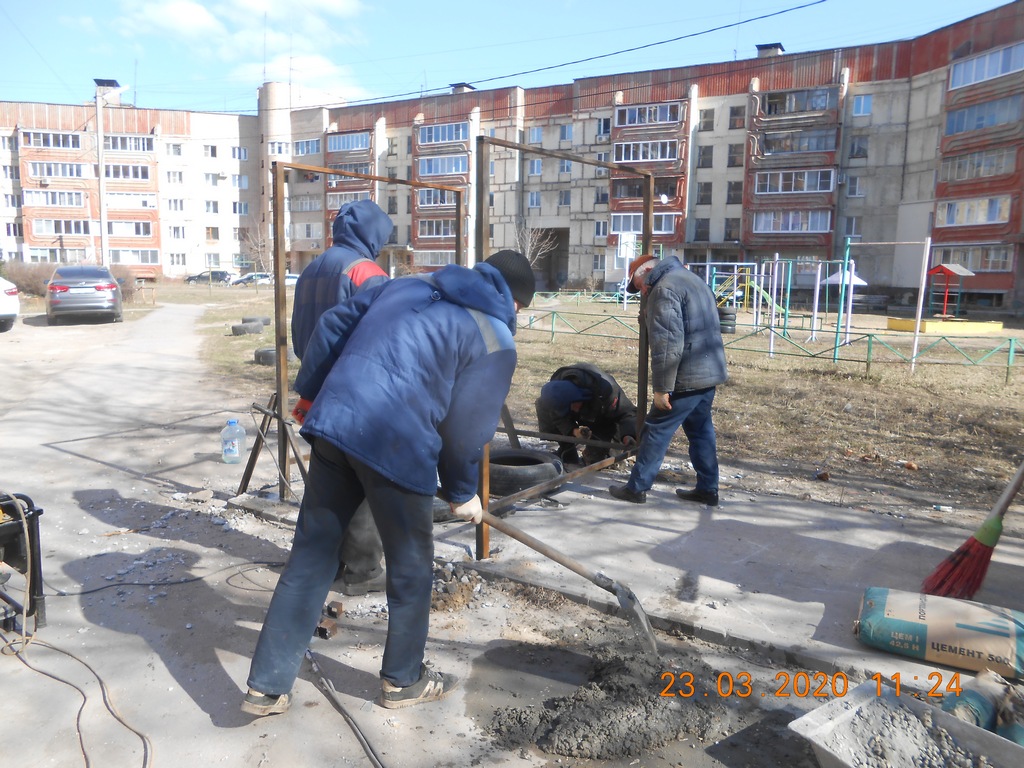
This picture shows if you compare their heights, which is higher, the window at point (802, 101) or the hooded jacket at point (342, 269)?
the window at point (802, 101)

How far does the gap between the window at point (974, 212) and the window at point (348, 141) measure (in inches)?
1520

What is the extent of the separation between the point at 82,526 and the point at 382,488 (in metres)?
3.26

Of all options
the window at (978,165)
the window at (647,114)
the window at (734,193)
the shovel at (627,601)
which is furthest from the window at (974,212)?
the shovel at (627,601)

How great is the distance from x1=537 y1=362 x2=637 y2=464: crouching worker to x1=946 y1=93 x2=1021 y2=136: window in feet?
134

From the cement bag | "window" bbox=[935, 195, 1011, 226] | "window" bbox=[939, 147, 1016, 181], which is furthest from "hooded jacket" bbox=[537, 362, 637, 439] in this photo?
"window" bbox=[939, 147, 1016, 181]

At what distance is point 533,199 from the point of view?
2286 inches

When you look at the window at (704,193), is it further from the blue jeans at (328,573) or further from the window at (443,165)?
the blue jeans at (328,573)

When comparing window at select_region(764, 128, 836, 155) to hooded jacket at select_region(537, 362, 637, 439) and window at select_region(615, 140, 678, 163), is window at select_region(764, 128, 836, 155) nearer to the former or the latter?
window at select_region(615, 140, 678, 163)

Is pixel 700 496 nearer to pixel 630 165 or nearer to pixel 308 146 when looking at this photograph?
pixel 630 165

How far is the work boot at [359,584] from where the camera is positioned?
13.2 feet

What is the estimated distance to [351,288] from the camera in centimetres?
418

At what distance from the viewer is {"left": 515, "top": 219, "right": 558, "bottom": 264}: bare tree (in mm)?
49219

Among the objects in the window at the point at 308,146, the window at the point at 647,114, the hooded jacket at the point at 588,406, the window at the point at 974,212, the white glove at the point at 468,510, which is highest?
the window at the point at 647,114

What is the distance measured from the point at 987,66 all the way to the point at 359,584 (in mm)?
46564
